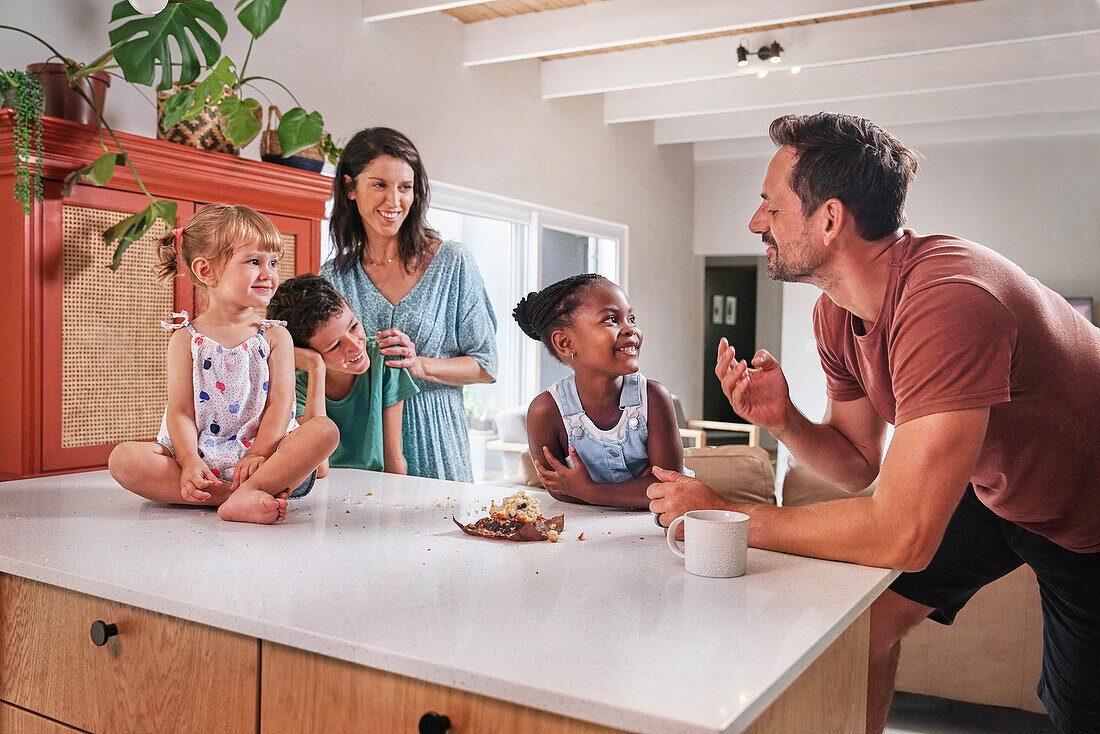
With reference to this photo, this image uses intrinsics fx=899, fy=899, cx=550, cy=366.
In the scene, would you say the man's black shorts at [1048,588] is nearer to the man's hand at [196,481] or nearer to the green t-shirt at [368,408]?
the green t-shirt at [368,408]

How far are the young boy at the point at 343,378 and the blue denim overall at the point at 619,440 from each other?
0.50 m

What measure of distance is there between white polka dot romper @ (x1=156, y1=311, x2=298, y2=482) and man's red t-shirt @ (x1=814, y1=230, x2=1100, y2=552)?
3.48ft

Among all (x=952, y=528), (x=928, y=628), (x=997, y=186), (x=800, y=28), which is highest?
(x=800, y=28)

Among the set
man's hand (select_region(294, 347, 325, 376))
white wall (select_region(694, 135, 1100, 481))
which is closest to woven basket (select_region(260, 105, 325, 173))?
man's hand (select_region(294, 347, 325, 376))

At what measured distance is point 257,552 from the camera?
4.22ft

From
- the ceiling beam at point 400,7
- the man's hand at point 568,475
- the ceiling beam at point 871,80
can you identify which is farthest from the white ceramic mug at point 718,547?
the ceiling beam at point 871,80

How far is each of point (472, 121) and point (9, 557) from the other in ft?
12.5

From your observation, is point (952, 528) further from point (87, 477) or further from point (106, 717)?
point (87, 477)

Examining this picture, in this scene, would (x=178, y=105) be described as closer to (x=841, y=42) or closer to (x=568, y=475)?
(x=568, y=475)

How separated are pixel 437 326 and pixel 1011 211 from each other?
17.5ft

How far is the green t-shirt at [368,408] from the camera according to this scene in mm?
2057

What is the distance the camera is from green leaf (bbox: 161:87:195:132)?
7.16 ft

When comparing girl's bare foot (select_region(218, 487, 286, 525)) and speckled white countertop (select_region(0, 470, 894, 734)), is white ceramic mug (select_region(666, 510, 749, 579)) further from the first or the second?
girl's bare foot (select_region(218, 487, 286, 525))

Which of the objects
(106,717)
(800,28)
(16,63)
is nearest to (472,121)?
(800,28)
